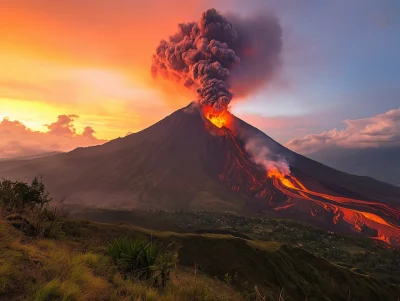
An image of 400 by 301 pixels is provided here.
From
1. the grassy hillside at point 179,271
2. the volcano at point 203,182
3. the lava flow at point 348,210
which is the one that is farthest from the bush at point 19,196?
the lava flow at point 348,210

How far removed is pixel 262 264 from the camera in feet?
81.4

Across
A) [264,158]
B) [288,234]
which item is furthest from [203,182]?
[288,234]

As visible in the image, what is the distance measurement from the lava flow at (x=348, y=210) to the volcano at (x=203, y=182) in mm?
268

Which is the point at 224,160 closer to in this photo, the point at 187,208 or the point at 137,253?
the point at 187,208

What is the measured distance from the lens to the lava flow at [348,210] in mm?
95875

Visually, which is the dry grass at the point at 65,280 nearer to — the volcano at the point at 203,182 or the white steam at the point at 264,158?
the volcano at the point at 203,182

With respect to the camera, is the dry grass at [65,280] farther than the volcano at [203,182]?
No

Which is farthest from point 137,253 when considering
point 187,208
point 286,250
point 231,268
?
point 187,208

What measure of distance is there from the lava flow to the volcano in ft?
0.88

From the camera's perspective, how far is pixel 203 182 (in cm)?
14112

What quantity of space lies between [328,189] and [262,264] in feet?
395

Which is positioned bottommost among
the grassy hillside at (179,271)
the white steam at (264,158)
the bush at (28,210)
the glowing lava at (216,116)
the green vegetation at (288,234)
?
the green vegetation at (288,234)

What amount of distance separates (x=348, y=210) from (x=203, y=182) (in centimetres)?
5899

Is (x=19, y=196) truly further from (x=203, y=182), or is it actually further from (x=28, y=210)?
(x=203, y=182)
